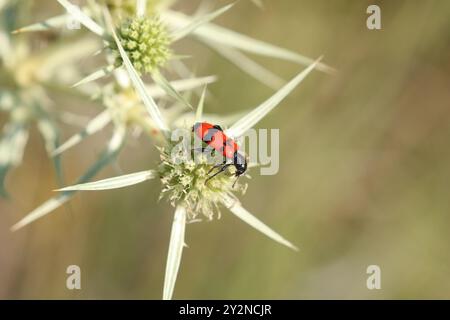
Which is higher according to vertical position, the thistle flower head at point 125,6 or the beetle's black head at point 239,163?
the thistle flower head at point 125,6

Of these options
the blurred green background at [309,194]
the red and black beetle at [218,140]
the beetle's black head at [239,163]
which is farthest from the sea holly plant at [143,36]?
the blurred green background at [309,194]

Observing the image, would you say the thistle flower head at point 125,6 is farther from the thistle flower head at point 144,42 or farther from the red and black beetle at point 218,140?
the red and black beetle at point 218,140

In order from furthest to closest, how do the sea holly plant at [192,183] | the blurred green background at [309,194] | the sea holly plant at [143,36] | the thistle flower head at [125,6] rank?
the blurred green background at [309,194]
the thistle flower head at [125,6]
the sea holly plant at [143,36]
the sea holly plant at [192,183]

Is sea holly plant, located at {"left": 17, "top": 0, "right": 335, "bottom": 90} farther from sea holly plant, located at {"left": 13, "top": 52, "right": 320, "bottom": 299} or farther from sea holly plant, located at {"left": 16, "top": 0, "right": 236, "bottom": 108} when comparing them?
sea holly plant, located at {"left": 13, "top": 52, "right": 320, "bottom": 299}

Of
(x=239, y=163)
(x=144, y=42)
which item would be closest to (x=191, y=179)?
(x=239, y=163)

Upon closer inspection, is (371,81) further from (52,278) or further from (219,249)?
(52,278)

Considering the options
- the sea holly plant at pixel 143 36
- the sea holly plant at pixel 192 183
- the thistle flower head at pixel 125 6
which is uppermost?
the thistle flower head at pixel 125 6
